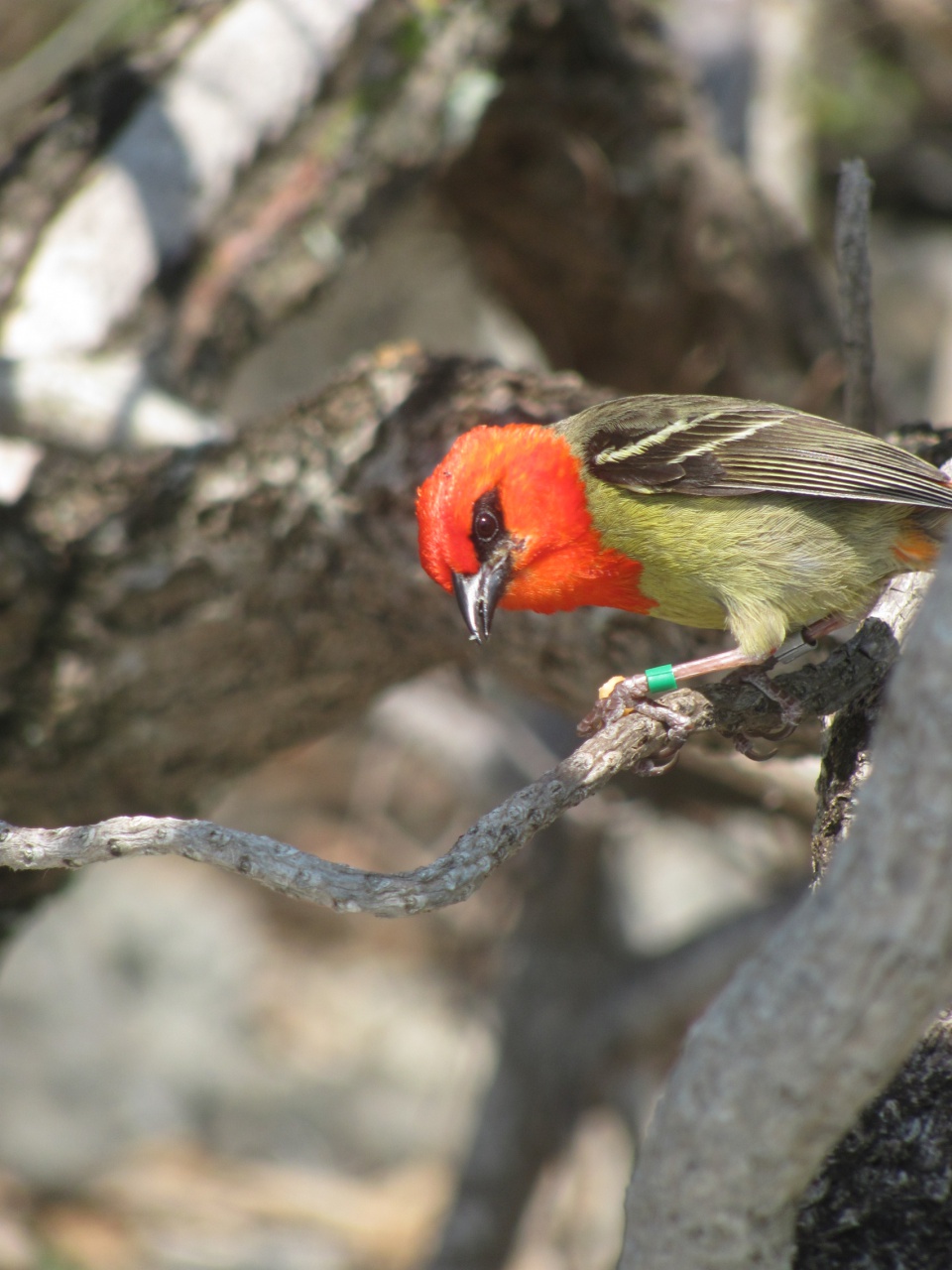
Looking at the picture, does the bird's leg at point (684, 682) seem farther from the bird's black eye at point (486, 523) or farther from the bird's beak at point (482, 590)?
the bird's black eye at point (486, 523)

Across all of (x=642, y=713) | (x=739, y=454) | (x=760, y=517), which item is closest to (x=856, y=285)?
(x=739, y=454)

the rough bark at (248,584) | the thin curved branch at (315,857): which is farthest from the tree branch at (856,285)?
the thin curved branch at (315,857)

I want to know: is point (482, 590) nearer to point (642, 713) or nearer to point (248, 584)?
point (642, 713)

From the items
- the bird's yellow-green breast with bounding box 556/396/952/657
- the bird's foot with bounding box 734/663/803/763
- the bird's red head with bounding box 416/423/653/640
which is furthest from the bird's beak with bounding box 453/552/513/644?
the bird's foot with bounding box 734/663/803/763

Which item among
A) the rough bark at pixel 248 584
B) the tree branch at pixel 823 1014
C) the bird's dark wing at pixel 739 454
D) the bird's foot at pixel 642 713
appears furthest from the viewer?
the rough bark at pixel 248 584

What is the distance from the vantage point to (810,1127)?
144 centimetres

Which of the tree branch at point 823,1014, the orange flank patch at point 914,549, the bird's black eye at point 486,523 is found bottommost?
the orange flank patch at point 914,549

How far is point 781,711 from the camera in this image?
92.4 inches

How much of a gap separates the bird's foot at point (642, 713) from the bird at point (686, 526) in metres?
0.23

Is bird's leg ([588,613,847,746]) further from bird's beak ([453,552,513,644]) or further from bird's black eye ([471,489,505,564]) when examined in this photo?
bird's black eye ([471,489,505,564])

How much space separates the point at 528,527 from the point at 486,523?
117 mm

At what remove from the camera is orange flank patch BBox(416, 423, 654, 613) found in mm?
2998

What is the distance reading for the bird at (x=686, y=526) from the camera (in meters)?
2.93

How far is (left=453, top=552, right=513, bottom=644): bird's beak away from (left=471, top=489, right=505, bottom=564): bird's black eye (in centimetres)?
4
